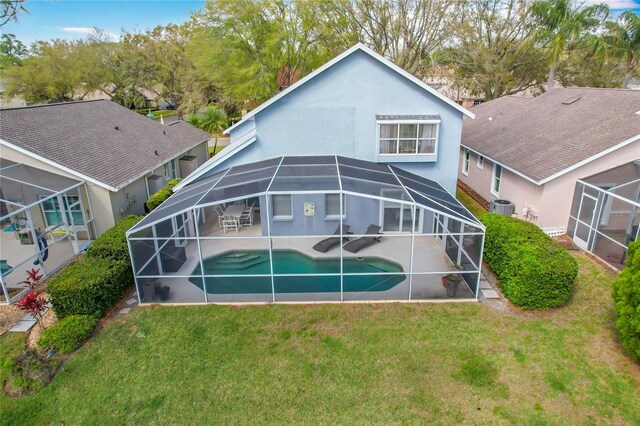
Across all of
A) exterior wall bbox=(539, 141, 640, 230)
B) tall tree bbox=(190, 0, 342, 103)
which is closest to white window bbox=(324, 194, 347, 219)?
exterior wall bbox=(539, 141, 640, 230)

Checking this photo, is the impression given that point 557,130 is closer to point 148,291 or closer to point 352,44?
point 148,291

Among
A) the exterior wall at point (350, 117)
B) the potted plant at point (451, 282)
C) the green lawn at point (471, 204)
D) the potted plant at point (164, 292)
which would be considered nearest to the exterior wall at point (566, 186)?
the green lawn at point (471, 204)

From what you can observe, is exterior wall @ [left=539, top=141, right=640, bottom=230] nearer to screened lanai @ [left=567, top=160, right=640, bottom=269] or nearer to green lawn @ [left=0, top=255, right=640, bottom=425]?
screened lanai @ [left=567, top=160, right=640, bottom=269]

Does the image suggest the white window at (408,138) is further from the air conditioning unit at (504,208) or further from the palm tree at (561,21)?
the palm tree at (561,21)

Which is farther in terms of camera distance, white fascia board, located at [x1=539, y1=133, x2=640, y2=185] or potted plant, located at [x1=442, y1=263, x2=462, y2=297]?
white fascia board, located at [x1=539, y1=133, x2=640, y2=185]

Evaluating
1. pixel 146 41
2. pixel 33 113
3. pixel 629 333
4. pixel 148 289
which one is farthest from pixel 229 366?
pixel 146 41
